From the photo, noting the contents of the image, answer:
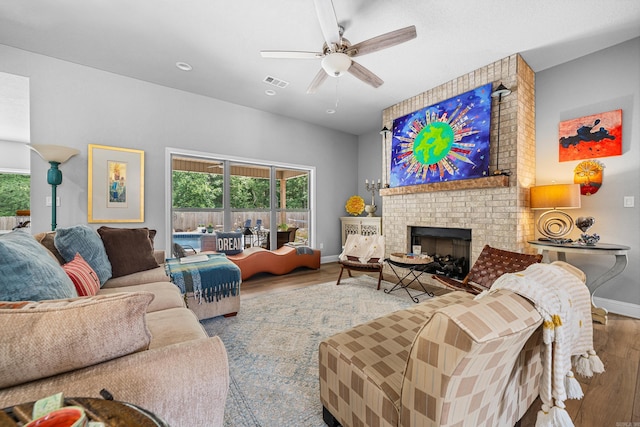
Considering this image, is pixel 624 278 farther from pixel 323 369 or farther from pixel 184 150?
pixel 184 150

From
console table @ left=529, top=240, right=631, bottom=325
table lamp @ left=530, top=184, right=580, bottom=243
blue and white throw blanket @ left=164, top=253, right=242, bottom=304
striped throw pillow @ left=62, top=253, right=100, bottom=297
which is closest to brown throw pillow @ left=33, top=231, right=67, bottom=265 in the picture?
striped throw pillow @ left=62, top=253, right=100, bottom=297

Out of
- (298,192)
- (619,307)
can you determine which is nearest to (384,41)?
(298,192)

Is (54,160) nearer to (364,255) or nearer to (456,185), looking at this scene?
(364,255)

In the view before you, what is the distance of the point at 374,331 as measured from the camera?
1.38 meters

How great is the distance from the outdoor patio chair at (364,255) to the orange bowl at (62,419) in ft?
10.6

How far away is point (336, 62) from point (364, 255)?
257 cm

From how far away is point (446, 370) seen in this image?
2.39 ft

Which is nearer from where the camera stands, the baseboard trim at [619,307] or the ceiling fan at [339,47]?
the ceiling fan at [339,47]

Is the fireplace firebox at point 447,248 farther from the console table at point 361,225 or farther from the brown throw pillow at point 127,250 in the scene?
the brown throw pillow at point 127,250

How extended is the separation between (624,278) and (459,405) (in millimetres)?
3343

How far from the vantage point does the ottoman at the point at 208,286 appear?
2330mm

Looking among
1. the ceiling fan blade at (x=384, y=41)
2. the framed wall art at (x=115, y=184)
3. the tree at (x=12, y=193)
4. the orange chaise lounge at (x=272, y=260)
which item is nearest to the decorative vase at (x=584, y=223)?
the ceiling fan blade at (x=384, y=41)

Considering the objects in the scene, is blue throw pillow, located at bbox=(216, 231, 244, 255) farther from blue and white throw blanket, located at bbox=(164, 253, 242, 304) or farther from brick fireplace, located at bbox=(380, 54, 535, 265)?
brick fireplace, located at bbox=(380, 54, 535, 265)

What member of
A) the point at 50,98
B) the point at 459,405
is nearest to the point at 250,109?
the point at 50,98
